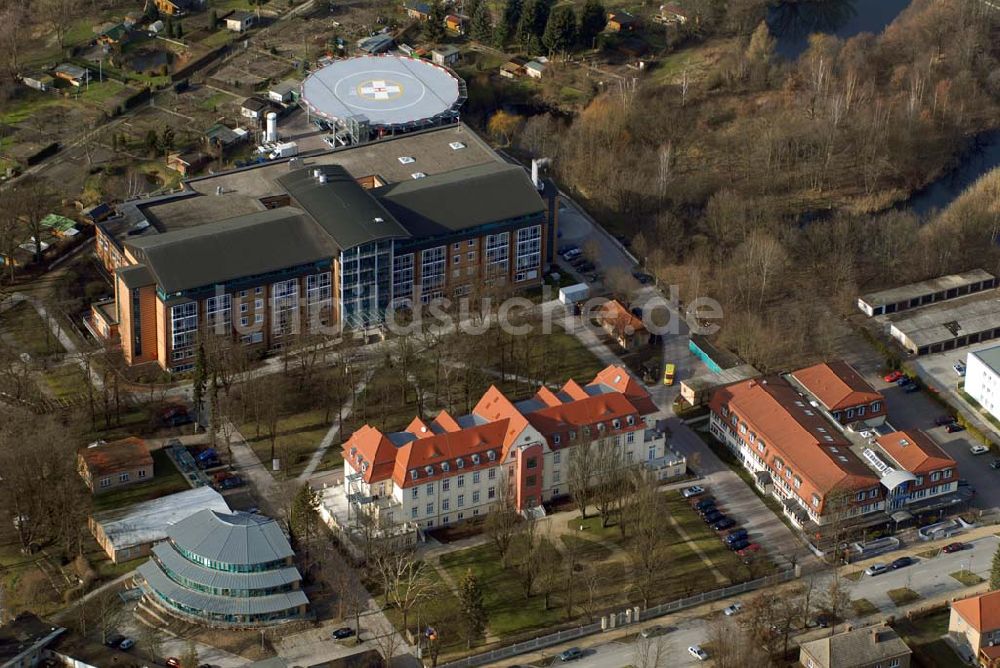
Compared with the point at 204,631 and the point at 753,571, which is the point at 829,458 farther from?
the point at 204,631

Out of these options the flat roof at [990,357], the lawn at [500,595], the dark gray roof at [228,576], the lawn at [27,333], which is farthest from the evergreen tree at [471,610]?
the flat roof at [990,357]

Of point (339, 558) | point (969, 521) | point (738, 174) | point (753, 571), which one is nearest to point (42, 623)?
point (339, 558)

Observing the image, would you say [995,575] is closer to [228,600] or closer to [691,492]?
[691,492]

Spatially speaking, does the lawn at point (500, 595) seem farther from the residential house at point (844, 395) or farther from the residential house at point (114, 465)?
the residential house at point (844, 395)

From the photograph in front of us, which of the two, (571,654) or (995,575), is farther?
(995,575)

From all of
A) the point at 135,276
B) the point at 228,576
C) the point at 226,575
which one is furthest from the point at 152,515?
the point at 135,276

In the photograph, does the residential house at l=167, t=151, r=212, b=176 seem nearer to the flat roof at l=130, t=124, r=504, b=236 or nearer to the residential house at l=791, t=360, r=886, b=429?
the flat roof at l=130, t=124, r=504, b=236

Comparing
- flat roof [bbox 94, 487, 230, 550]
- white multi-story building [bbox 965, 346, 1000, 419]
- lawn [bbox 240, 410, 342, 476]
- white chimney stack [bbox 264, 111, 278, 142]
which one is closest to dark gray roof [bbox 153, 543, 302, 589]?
flat roof [bbox 94, 487, 230, 550]
